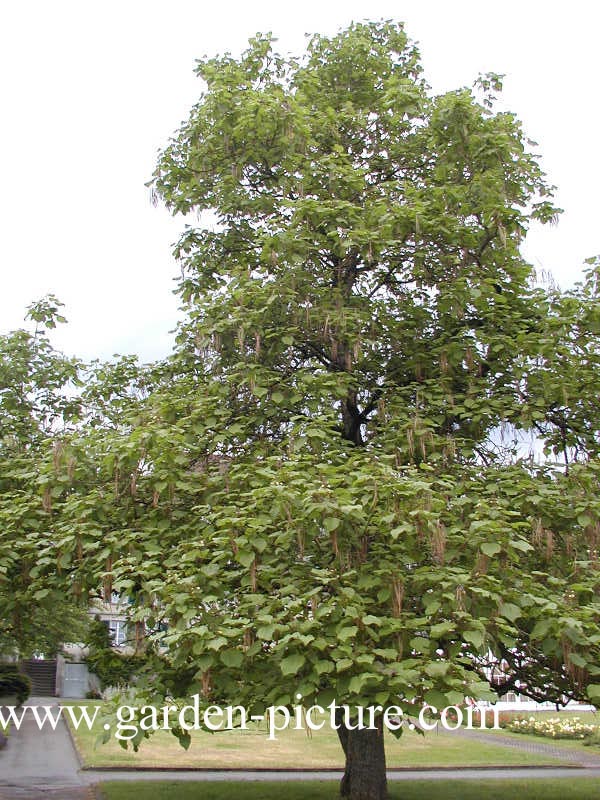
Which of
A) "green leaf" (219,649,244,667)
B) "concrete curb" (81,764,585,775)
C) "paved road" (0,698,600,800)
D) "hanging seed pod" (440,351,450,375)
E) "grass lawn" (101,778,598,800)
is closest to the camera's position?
"green leaf" (219,649,244,667)

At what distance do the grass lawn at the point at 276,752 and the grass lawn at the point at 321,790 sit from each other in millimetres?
2395

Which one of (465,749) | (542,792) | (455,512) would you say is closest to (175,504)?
(455,512)

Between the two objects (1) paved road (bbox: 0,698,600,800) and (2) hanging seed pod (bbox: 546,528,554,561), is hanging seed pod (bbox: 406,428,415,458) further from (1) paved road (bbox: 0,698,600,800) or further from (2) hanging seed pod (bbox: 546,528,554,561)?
(1) paved road (bbox: 0,698,600,800)

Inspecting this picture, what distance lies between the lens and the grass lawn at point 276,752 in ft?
49.2

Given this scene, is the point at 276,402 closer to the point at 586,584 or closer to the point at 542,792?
the point at 586,584

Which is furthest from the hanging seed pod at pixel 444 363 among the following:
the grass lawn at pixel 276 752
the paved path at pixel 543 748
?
the paved path at pixel 543 748

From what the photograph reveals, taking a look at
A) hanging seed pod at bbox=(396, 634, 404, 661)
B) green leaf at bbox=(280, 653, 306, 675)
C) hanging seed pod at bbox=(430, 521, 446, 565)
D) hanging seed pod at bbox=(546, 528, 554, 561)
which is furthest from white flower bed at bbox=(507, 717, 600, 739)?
green leaf at bbox=(280, 653, 306, 675)

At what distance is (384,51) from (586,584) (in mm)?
7888

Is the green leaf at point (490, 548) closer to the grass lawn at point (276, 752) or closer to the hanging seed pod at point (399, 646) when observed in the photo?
the hanging seed pod at point (399, 646)

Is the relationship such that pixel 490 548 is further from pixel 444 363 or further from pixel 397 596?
pixel 444 363

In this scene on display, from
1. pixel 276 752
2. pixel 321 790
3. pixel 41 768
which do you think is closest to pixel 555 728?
pixel 276 752

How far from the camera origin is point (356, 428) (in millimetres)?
8852

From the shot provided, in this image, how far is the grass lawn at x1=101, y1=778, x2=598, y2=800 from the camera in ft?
34.4

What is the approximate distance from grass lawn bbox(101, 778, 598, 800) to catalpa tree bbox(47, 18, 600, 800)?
3170 mm
